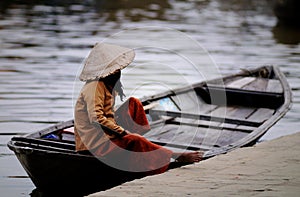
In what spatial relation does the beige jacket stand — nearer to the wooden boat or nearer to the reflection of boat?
the wooden boat

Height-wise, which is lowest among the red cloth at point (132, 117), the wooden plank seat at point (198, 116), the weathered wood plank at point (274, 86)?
A: the weathered wood plank at point (274, 86)

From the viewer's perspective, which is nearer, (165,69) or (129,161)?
(129,161)

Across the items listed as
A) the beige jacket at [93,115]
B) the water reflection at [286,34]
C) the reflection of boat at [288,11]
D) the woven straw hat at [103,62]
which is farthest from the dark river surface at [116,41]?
the woven straw hat at [103,62]

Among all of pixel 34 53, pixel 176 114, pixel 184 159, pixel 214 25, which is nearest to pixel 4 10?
pixel 214 25

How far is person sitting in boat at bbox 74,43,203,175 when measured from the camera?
5.80 metres

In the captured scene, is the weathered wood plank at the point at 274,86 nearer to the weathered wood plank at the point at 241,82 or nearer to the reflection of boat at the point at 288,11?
the weathered wood plank at the point at 241,82

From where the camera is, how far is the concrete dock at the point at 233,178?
5.02 metres

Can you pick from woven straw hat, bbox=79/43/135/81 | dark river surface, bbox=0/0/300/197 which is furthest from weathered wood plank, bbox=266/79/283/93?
woven straw hat, bbox=79/43/135/81

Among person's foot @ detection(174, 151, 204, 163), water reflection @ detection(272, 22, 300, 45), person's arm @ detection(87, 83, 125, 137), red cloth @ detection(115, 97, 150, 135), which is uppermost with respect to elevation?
person's arm @ detection(87, 83, 125, 137)

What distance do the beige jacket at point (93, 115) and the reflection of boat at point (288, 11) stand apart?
18.4m

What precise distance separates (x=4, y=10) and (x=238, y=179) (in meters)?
20.6

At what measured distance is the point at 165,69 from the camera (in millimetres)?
14211

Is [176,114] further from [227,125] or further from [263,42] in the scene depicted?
[263,42]

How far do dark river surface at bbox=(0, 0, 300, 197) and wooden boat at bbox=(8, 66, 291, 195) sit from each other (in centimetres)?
55
